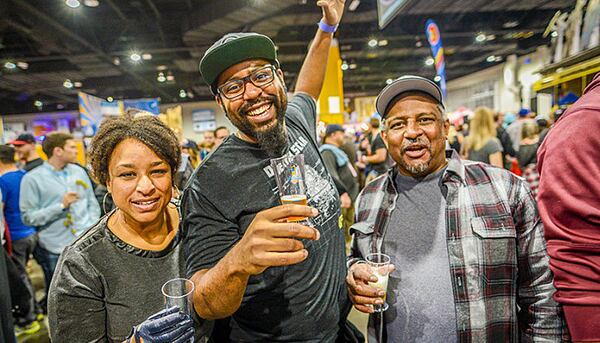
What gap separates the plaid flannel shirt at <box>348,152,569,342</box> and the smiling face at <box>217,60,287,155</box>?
834 mm

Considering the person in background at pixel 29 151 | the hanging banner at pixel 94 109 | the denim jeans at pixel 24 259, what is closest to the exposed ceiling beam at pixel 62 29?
the hanging banner at pixel 94 109

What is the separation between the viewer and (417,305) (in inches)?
58.8

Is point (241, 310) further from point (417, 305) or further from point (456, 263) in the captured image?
point (456, 263)

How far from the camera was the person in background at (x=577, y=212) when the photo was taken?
1.10 meters

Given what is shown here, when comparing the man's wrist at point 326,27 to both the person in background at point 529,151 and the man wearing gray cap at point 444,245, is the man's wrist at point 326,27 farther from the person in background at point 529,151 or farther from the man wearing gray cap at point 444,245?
the person in background at point 529,151

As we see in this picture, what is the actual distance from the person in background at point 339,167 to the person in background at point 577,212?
3445 mm

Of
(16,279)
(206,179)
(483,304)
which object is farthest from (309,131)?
(16,279)

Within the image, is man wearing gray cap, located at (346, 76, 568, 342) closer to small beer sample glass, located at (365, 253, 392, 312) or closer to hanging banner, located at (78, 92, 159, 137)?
small beer sample glass, located at (365, 253, 392, 312)

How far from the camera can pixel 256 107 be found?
5.11 ft

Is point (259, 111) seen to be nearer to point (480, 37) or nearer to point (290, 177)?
point (290, 177)

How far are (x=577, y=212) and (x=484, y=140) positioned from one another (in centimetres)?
425

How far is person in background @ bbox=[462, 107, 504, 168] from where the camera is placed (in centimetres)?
486

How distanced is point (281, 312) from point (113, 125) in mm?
1041

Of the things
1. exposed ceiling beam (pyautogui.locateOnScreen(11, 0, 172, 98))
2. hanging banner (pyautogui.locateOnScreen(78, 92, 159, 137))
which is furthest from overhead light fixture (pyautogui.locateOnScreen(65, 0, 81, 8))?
hanging banner (pyautogui.locateOnScreen(78, 92, 159, 137))
